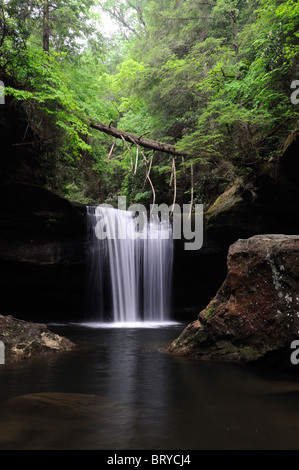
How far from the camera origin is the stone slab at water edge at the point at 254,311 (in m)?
4.92

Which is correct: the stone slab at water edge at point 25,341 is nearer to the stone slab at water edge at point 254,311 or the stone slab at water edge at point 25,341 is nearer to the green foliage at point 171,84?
the stone slab at water edge at point 254,311

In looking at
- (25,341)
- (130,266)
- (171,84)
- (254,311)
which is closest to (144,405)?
(254,311)

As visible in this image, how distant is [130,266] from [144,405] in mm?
8386

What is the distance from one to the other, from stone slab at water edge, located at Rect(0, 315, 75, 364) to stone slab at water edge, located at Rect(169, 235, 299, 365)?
2.30m

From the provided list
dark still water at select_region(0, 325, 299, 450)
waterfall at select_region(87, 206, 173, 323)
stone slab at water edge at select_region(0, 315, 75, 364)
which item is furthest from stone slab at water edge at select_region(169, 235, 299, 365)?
waterfall at select_region(87, 206, 173, 323)

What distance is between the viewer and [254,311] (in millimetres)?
5250

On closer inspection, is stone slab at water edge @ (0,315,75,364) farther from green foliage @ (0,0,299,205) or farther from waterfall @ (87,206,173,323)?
waterfall @ (87,206,173,323)

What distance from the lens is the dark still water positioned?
102 inches

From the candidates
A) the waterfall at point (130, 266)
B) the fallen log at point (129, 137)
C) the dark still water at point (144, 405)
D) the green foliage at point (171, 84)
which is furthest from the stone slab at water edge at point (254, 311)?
the fallen log at point (129, 137)

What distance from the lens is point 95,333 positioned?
894 centimetres

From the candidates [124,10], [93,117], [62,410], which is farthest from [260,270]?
[124,10]

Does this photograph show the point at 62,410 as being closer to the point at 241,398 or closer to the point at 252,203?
the point at 241,398

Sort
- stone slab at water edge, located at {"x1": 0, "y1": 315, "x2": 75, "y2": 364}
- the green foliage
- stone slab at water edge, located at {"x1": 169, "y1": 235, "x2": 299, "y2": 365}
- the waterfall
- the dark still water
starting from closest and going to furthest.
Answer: the dark still water → stone slab at water edge, located at {"x1": 169, "y1": 235, "x2": 299, "y2": 365} → stone slab at water edge, located at {"x1": 0, "y1": 315, "x2": 75, "y2": 364} → the green foliage → the waterfall

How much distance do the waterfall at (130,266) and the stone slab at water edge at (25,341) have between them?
557cm
